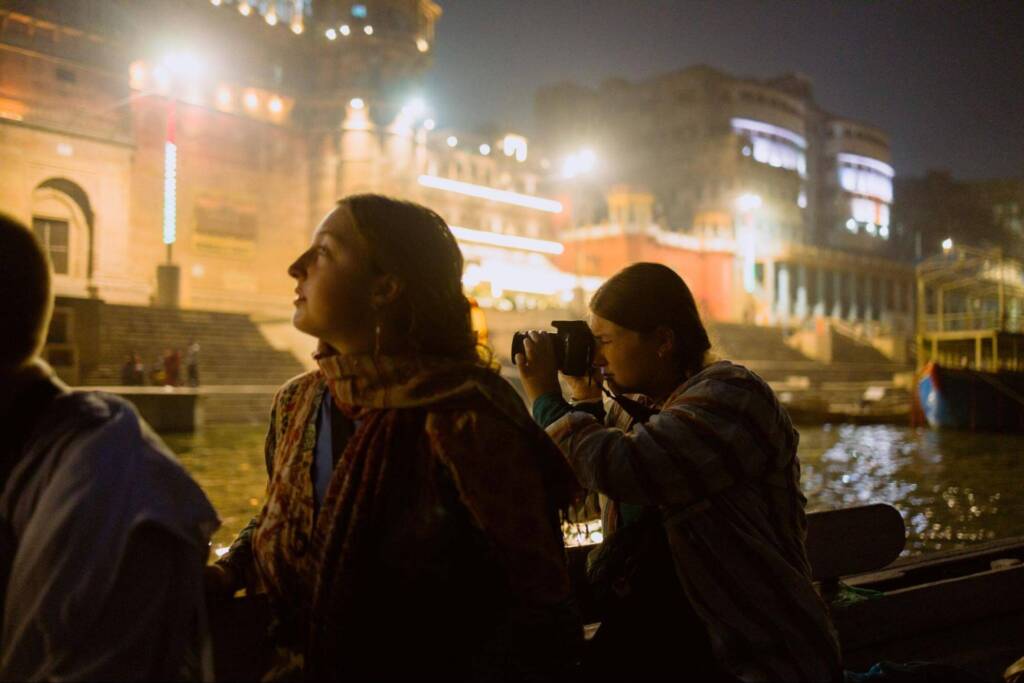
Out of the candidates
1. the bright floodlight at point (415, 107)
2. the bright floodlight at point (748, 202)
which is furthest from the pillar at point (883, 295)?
the bright floodlight at point (415, 107)

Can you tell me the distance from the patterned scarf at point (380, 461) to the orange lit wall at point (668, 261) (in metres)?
47.6

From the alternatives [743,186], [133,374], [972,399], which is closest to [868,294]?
[743,186]

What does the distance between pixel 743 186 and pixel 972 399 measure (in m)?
50.2

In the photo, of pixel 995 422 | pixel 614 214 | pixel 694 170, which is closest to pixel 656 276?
pixel 995 422

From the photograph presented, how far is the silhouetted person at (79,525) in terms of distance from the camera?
1.40 metres

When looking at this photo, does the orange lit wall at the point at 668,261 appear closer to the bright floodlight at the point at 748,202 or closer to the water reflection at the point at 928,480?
the bright floodlight at the point at 748,202

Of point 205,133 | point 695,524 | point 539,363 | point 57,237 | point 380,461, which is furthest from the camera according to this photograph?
point 205,133

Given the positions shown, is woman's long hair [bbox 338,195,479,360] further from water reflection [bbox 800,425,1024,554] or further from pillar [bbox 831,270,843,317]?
pillar [bbox 831,270,843,317]

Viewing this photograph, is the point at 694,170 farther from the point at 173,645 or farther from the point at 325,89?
the point at 173,645

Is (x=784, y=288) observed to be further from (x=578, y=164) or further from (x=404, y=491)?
(x=404, y=491)

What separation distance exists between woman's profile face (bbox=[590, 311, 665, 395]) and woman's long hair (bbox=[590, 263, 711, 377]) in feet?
0.09

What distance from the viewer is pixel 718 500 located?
2.25m

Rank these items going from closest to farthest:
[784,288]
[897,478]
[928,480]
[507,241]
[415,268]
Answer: [415,268]
[928,480]
[897,478]
[507,241]
[784,288]

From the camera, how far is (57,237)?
100ft
